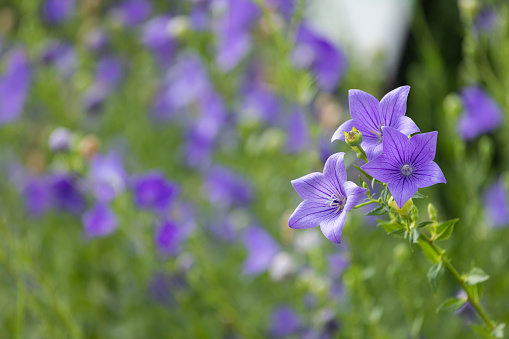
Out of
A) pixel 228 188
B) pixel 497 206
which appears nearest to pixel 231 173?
pixel 228 188

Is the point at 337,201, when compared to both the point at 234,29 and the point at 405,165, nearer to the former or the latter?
the point at 405,165

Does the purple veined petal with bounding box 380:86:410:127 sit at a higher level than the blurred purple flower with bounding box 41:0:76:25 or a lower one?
lower

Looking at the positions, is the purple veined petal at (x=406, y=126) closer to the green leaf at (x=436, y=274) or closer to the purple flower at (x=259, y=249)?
the green leaf at (x=436, y=274)

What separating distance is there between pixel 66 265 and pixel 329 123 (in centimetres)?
77

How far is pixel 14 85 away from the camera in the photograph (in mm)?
1806

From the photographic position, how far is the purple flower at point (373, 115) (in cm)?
57

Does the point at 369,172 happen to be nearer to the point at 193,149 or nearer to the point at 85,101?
the point at 193,149

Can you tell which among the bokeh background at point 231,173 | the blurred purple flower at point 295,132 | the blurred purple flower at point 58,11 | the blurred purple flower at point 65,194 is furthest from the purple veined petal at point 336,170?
the blurred purple flower at point 58,11

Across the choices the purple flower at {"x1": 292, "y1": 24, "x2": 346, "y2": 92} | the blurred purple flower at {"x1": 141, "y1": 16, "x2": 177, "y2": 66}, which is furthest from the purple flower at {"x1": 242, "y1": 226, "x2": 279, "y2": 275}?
the blurred purple flower at {"x1": 141, "y1": 16, "x2": 177, "y2": 66}

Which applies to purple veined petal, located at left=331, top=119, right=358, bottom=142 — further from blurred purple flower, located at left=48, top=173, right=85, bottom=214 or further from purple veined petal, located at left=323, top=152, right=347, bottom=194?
blurred purple flower, located at left=48, top=173, right=85, bottom=214

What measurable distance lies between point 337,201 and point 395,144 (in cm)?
10

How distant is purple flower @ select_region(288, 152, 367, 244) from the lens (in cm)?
57

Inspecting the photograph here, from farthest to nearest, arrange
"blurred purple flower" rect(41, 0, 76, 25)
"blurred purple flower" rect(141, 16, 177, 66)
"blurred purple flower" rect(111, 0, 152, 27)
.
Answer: "blurred purple flower" rect(41, 0, 76, 25) → "blurred purple flower" rect(111, 0, 152, 27) → "blurred purple flower" rect(141, 16, 177, 66)

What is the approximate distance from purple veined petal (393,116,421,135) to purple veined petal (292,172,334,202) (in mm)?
90
